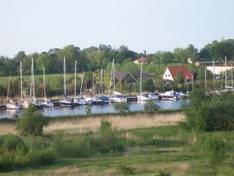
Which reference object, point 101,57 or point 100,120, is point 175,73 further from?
point 100,120

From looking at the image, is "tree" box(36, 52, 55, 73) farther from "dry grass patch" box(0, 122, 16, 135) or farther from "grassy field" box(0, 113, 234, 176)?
"dry grass patch" box(0, 122, 16, 135)

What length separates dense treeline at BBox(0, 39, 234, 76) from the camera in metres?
94.4

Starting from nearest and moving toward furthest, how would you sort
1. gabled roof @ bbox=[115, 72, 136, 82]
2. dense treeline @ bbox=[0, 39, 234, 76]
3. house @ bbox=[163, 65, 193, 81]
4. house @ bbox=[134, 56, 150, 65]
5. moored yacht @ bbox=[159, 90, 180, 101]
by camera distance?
moored yacht @ bbox=[159, 90, 180, 101] < house @ bbox=[163, 65, 193, 81] < gabled roof @ bbox=[115, 72, 136, 82] < dense treeline @ bbox=[0, 39, 234, 76] < house @ bbox=[134, 56, 150, 65]

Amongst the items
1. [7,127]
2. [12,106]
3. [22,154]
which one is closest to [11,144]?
[22,154]

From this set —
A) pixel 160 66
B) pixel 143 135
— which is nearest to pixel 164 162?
pixel 143 135

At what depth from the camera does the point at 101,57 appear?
110438 mm

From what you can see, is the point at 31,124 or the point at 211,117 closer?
the point at 31,124

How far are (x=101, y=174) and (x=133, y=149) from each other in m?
7.97

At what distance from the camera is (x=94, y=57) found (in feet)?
364

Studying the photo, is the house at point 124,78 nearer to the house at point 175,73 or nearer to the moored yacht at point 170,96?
the house at point 175,73

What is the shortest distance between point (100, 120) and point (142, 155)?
1367cm

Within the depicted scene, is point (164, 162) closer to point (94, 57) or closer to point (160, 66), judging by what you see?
point (160, 66)

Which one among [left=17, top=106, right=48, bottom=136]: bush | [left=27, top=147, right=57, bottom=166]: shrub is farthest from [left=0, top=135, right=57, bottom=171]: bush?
[left=17, top=106, right=48, bottom=136]: bush

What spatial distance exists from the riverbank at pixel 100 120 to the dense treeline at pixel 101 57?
51957 millimetres
